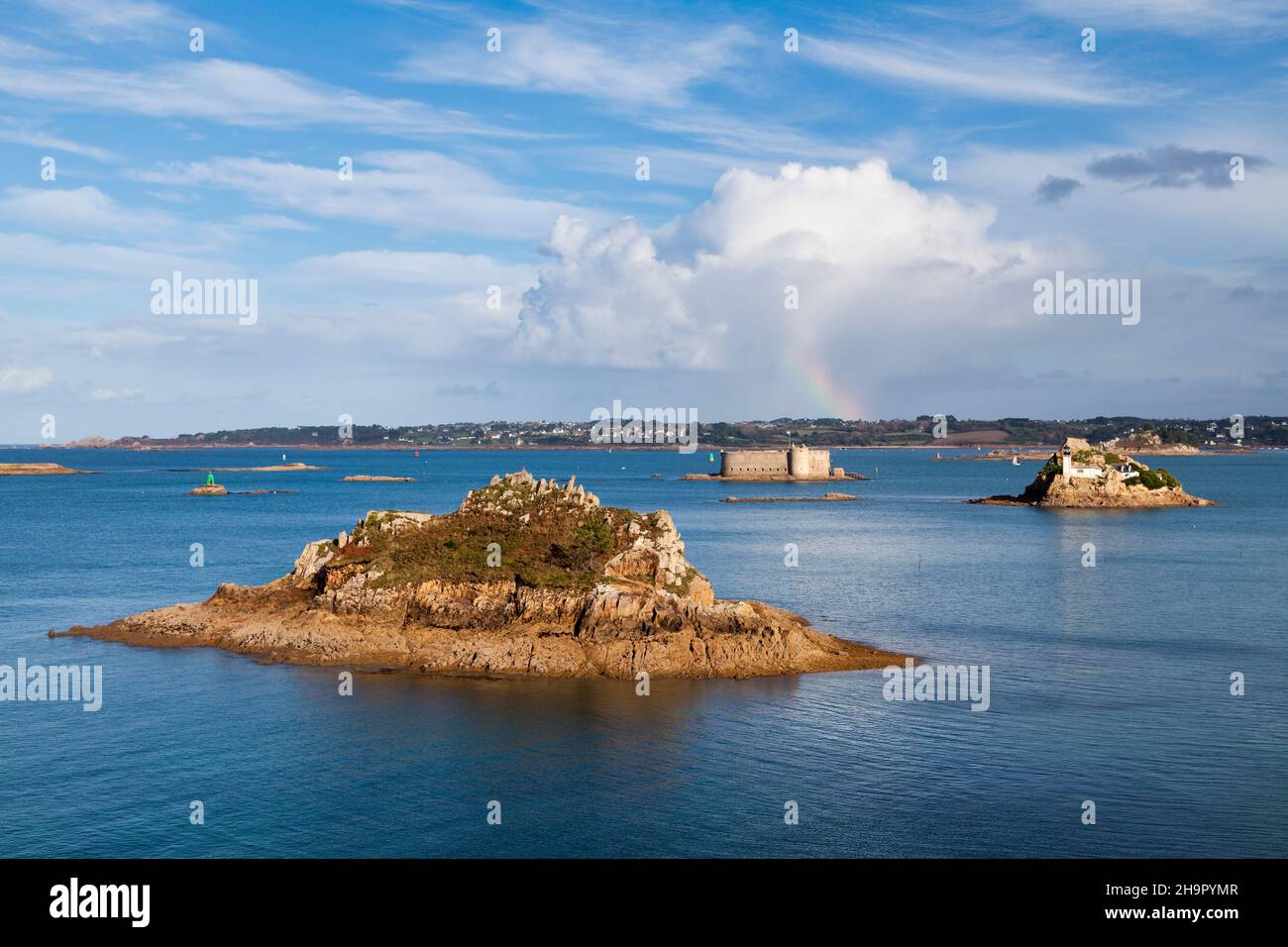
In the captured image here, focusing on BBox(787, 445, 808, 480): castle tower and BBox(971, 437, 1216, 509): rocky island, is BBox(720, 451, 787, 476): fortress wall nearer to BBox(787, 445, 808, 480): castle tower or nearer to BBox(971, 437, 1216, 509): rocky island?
BBox(787, 445, 808, 480): castle tower

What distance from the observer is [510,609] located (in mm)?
40344

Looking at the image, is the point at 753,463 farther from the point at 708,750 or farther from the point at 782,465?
the point at 708,750

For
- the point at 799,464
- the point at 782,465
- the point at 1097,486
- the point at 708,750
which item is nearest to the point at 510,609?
the point at 708,750

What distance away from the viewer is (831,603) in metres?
53.2

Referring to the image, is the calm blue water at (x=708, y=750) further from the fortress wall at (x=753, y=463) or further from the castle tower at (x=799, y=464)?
the fortress wall at (x=753, y=463)

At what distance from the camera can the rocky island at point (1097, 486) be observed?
124812 millimetres

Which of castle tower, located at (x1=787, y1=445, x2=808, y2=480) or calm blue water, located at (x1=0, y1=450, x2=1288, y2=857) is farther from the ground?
castle tower, located at (x1=787, y1=445, x2=808, y2=480)

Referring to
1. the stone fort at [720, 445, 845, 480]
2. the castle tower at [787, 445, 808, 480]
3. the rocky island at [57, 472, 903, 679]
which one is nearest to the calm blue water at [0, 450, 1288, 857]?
the rocky island at [57, 472, 903, 679]

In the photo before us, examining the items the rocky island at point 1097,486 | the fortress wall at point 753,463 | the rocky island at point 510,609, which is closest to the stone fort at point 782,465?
the fortress wall at point 753,463

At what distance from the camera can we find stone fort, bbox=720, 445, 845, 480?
18588 centimetres

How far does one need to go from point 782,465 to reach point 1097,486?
6885 centimetres

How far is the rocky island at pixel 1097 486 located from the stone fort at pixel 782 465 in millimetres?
55928
